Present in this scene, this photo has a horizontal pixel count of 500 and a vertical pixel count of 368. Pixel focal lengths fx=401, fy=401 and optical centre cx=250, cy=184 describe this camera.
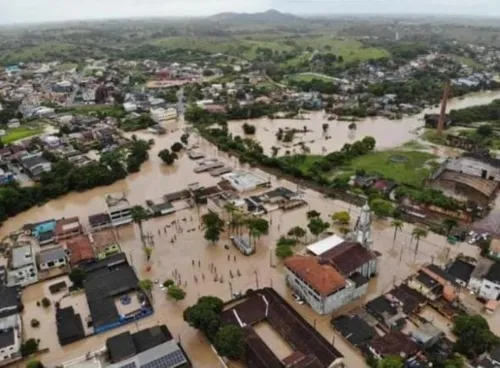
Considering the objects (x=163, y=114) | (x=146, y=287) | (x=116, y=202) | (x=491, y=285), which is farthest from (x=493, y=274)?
(x=163, y=114)

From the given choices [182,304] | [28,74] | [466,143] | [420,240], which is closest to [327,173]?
[420,240]

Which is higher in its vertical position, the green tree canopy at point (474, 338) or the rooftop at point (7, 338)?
the green tree canopy at point (474, 338)

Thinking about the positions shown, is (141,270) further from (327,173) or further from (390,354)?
(327,173)

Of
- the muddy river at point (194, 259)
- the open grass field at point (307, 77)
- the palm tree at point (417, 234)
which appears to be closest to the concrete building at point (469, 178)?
the muddy river at point (194, 259)

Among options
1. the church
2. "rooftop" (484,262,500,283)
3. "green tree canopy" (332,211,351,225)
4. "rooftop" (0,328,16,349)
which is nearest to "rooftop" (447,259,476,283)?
"rooftop" (484,262,500,283)

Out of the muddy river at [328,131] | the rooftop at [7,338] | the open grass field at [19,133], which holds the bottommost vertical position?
the muddy river at [328,131]

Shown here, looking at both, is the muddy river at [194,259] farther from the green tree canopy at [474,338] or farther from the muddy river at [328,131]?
the muddy river at [328,131]

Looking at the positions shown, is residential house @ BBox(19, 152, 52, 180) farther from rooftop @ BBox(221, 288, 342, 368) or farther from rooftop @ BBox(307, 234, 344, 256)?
rooftop @ BBox(307, 234, 344, 256)
